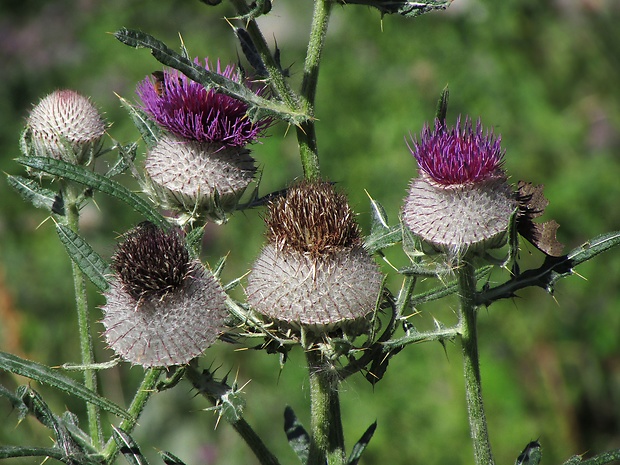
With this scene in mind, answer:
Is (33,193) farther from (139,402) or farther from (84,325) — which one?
(139,402)

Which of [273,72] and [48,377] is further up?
[273,72]

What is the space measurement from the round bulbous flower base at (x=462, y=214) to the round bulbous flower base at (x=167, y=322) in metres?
0.75

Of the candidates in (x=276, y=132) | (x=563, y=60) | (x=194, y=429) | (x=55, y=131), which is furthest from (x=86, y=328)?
(x=563, y=60)

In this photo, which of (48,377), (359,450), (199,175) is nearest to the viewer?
(48,377)

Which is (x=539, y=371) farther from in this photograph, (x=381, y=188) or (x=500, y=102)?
(x=500, y=102)

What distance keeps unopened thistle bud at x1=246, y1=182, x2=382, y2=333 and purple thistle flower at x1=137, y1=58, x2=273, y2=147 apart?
1.37 ft

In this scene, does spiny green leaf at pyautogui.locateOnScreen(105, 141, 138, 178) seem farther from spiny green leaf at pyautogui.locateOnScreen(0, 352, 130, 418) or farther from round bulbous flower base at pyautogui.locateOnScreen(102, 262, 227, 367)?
spiny green leaf at pyautogui.locateOnScreen(0, 352, 130, 418)

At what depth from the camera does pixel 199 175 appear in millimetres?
2740

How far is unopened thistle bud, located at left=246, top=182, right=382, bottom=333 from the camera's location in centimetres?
240

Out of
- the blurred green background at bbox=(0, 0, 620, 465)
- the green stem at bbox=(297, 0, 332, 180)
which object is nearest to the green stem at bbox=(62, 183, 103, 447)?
the green stem at bbox=(297, 0, 332, 180)

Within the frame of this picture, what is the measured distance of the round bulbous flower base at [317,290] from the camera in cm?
240

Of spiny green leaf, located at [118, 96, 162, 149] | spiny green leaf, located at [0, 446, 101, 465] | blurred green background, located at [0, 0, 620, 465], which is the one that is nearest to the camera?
spiny green leaf, located at [0, 446, 101, 465]

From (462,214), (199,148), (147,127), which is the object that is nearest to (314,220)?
(462,214)

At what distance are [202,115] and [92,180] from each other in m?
0.50
